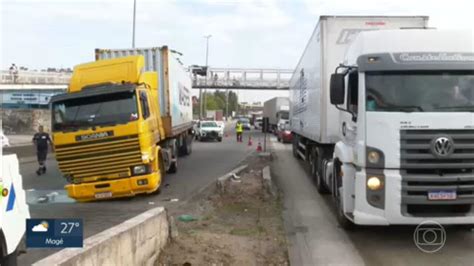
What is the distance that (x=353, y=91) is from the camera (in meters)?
7.92

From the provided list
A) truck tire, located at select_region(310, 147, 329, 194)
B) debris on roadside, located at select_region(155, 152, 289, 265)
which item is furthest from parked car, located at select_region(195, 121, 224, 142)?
debris on roadside, located at select_region(155, 152, 289, 265)

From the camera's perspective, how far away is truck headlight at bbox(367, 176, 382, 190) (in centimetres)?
726

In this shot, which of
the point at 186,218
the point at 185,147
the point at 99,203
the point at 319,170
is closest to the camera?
the point at 186,218

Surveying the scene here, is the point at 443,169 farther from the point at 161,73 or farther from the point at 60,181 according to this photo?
the point at 60,181

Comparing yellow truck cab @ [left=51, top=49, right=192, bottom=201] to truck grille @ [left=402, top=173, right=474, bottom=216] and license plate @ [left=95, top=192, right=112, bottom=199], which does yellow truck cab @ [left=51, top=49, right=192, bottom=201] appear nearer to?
license plate @ [left=95, top=192, right=112, bottom=199]

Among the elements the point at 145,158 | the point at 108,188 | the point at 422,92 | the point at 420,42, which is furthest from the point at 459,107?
the point at 108,188

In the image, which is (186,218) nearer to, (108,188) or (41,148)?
(108,188)

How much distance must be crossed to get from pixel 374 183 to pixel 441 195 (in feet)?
3.00

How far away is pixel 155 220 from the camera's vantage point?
6617mm

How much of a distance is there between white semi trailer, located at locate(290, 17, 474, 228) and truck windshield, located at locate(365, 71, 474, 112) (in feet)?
0.04

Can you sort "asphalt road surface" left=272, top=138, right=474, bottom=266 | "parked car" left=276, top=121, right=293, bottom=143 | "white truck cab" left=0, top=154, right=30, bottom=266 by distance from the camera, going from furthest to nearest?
"parked car" left=276, top=121, right=293, bottom=143 < "asphalt road surface" left=272, top=138, right=474, bottom=266 < "white truck cab" left=0, top=154, right=30, bottom=266

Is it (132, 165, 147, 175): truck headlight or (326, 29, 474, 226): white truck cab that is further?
(132, 165, 147, 175): truck headlight

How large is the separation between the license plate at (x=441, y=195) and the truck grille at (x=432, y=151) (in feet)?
1.10

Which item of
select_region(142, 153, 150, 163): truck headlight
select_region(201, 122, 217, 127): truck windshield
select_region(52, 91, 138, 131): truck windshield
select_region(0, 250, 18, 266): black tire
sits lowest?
select_region(201, 122, 217, 127): truck windshield
